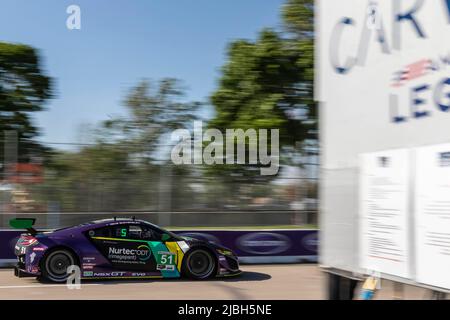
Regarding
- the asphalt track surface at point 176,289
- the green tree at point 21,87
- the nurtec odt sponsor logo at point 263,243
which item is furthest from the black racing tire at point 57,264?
the green tree at point 21,87

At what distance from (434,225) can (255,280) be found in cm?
782

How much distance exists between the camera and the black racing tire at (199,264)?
34.5 feet

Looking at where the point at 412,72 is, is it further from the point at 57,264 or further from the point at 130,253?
the point at 57,264

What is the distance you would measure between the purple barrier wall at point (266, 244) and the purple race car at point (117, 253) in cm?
274

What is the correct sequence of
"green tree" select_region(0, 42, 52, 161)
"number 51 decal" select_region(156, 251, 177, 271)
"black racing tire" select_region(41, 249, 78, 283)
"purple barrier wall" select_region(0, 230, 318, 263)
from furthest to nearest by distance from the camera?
"green tree" select_region(0, 42, 52, 161) < "purple barrier wall" select_region(0, 230, 318, 263) < "number 51 decal" select_region(156, 251, 177, 271) < "black racing tire" select_region(41, 249, 78, 283)

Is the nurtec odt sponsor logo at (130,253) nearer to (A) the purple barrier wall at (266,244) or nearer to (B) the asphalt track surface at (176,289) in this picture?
(B) the asphalt track surface at (176,289)

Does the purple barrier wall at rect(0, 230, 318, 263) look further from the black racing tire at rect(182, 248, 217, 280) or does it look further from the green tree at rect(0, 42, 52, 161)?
the green tree at rect(0, 42, 52, 161)

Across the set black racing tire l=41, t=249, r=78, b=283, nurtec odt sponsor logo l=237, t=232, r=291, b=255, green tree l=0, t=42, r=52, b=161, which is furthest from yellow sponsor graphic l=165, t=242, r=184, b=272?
green tree l=0, t=42, r=52, b=161

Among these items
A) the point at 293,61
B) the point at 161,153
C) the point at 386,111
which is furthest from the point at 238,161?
the point at 386,111

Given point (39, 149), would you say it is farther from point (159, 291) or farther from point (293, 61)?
point (293, 61)

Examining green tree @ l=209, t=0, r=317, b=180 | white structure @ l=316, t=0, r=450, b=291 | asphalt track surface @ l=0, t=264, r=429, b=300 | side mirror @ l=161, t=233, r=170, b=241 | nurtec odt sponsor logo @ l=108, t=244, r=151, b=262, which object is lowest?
asphalt track surface @ l=0, t=264, r=429, b=300

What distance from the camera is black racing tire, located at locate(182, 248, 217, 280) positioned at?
10.5 m

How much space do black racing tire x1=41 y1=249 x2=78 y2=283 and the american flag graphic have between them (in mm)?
7680

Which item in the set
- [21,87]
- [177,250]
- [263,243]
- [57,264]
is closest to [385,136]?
[177,250]
